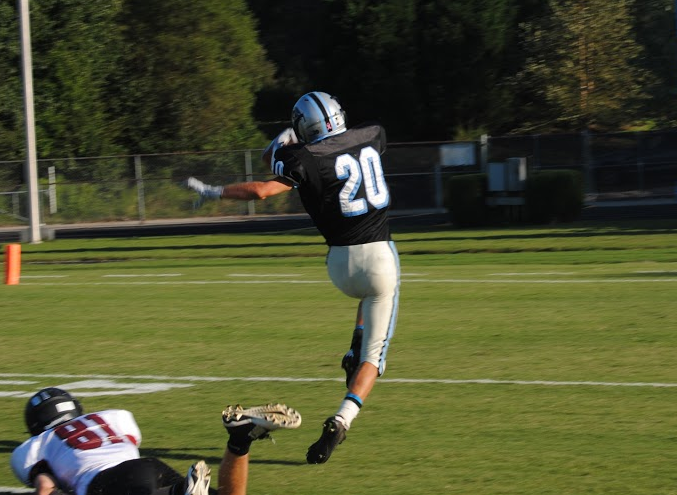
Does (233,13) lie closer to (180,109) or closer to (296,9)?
(180,109)

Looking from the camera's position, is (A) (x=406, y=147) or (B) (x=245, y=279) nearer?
(B) (x=245, y=279)

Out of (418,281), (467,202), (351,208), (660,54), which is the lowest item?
(418,281)

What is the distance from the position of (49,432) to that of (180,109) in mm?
41342

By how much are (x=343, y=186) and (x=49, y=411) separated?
2.27 metres

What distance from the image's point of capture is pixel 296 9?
213ft

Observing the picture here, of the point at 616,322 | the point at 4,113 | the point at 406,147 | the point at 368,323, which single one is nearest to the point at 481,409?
the point at 368,323

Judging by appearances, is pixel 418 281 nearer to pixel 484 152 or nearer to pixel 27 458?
pixel 27 458

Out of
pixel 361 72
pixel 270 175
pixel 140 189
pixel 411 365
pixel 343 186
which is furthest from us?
pixel 361 72

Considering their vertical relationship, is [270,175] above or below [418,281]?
above

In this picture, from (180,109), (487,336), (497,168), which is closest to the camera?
(487,336)

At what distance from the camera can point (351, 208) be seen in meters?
7.11

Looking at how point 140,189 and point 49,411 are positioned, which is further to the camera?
point 140,189

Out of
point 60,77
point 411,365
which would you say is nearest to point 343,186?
point 411,365

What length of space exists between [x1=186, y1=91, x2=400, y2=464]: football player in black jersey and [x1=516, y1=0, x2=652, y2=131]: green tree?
125 feet
